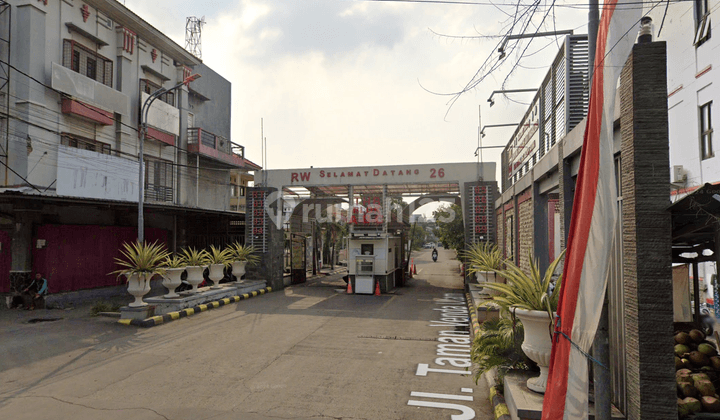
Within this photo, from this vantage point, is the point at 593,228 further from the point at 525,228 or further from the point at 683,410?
the point at 525,228

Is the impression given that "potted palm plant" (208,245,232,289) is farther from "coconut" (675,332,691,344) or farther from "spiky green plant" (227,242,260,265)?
"coconut" (675,332,691,344)

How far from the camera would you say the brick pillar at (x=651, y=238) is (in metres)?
3.58

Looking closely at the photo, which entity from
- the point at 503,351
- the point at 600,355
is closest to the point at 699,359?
the point at 600,355

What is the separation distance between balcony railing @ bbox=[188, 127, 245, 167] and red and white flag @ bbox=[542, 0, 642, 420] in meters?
23.6

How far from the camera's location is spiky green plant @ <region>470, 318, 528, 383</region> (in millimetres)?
5715

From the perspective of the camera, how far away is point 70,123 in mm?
17578

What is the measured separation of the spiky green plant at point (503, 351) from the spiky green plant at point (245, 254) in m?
14.0

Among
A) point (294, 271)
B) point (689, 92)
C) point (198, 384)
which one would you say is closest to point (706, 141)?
point (689, 92)

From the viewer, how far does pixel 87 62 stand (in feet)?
61.6

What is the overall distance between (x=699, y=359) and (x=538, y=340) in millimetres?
1545

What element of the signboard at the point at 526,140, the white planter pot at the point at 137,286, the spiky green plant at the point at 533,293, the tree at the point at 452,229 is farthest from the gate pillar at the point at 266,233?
the spiky green plant at the point at 533,293

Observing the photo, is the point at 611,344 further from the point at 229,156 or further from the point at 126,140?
the point at 229,156

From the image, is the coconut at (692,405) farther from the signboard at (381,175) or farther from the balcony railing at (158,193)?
the balcony railing at (158,193)

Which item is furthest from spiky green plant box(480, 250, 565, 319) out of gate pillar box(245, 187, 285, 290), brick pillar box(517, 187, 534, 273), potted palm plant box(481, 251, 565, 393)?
gate pillar box(245, 187, 285, 290)
